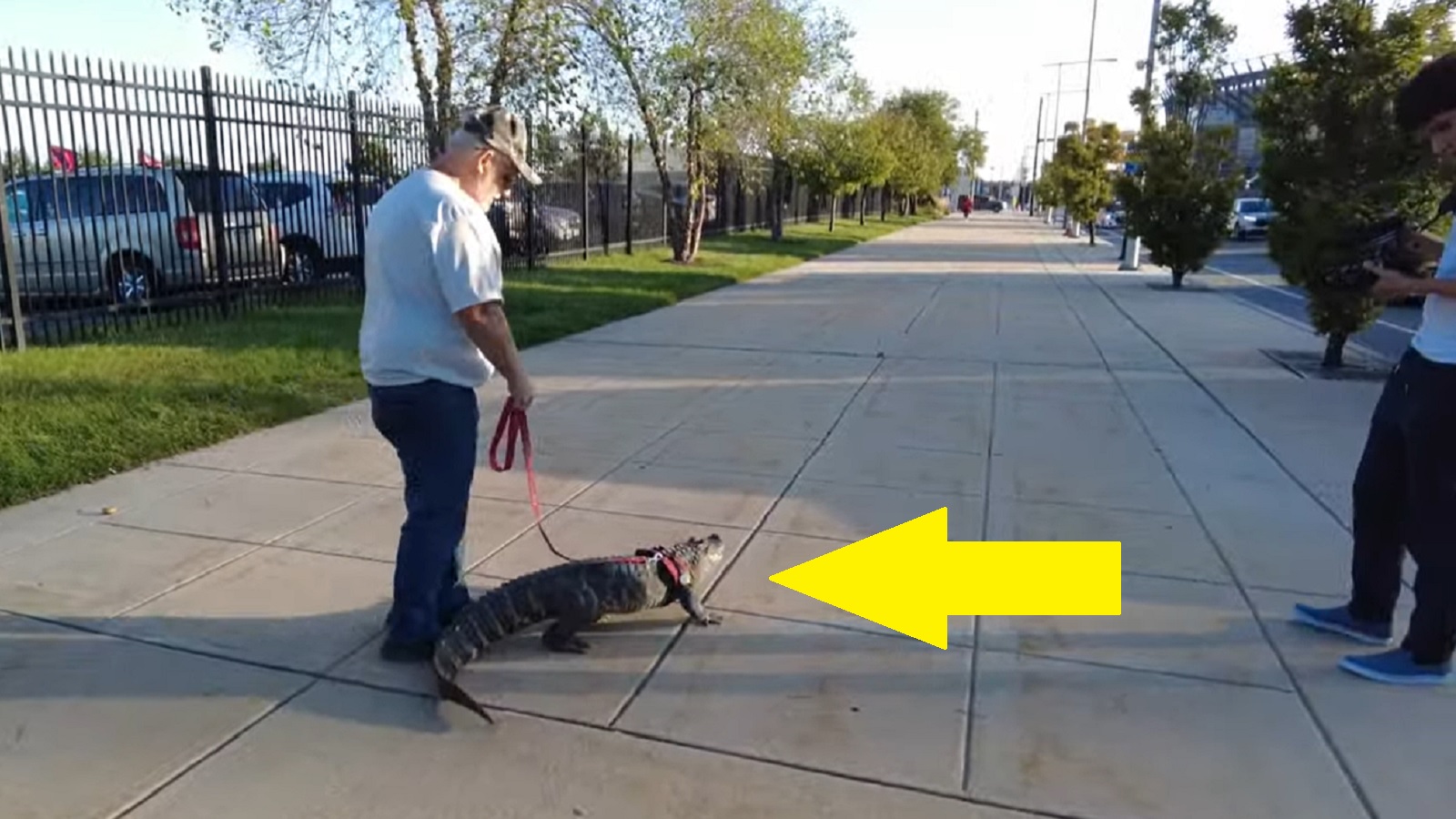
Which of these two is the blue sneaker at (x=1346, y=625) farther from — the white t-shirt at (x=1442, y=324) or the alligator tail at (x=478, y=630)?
the alligator tail at (x=478, y=630)

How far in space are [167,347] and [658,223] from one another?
17019 mm

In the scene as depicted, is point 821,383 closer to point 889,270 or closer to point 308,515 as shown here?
point 308,515

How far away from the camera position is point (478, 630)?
Result: 3.31m

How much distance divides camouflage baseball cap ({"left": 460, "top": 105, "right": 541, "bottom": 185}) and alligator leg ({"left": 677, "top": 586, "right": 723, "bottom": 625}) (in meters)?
1.61

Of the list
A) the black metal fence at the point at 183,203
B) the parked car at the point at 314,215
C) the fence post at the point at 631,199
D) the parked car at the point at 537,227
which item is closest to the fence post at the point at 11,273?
the black metal fence at the point at 183,203

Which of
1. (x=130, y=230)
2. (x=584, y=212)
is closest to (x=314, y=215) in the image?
(x=130, y=230)

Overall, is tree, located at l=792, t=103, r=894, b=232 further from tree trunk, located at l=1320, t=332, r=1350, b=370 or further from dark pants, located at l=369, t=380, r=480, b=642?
dark pants, located at l=369, t=380, r=480, b=642

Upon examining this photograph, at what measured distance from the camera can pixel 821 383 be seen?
8602 mm

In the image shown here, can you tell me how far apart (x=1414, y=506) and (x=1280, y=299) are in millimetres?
16326

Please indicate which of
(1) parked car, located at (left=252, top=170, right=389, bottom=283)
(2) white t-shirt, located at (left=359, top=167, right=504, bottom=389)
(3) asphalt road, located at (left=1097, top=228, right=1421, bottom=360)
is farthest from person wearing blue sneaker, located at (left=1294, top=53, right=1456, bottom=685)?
(1) parked car, located at (left=252, top=170, right=389, bottom=283)

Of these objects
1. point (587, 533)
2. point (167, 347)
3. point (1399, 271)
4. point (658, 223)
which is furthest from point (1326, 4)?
point (658, 223)

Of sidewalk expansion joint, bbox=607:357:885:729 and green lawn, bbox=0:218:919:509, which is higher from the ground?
green lawn, bbox=0:218:919:509

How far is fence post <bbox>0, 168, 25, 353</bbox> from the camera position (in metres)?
7.97

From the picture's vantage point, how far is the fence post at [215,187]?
392 inches
